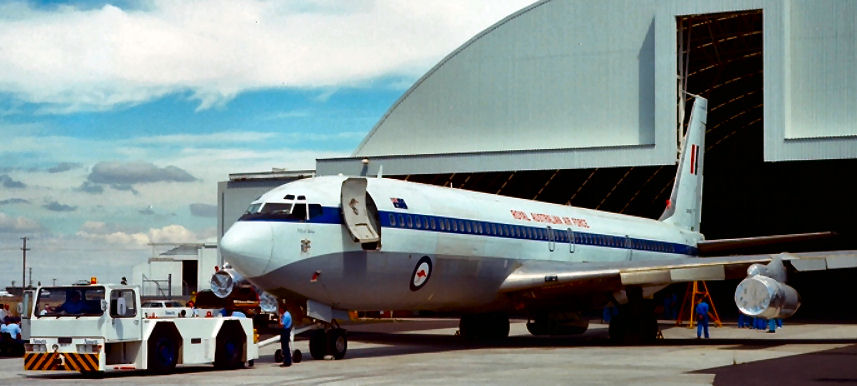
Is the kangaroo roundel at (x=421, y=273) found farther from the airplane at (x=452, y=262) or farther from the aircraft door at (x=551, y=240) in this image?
the aircraft door at (x=551, y=240)

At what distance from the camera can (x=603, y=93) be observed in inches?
1768

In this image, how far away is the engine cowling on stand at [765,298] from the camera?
25078 mm

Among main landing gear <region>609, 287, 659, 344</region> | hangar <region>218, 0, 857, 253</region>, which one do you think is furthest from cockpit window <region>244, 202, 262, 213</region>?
hangar <region>218, 0, 857, 253</region>

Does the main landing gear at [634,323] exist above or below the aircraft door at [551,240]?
below

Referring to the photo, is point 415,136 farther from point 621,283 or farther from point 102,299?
point 102,299

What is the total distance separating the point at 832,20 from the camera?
41.6m

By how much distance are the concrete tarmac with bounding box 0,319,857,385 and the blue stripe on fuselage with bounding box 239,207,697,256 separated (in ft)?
9.16

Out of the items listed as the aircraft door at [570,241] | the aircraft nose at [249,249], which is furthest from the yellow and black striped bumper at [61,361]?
the aircraft door at [570,241]

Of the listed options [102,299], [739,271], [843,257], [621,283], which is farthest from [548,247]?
[102,299]

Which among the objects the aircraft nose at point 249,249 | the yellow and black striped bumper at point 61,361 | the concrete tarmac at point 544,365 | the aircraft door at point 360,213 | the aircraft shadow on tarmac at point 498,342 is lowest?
the aircraft shadow on tarmac at point 498,342

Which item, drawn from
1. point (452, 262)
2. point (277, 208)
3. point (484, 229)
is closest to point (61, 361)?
point (277, 208)

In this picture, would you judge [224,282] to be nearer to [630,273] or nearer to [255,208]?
[255,208]

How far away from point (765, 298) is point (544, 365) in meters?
5.54

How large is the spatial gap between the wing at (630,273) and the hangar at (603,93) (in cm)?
1188
